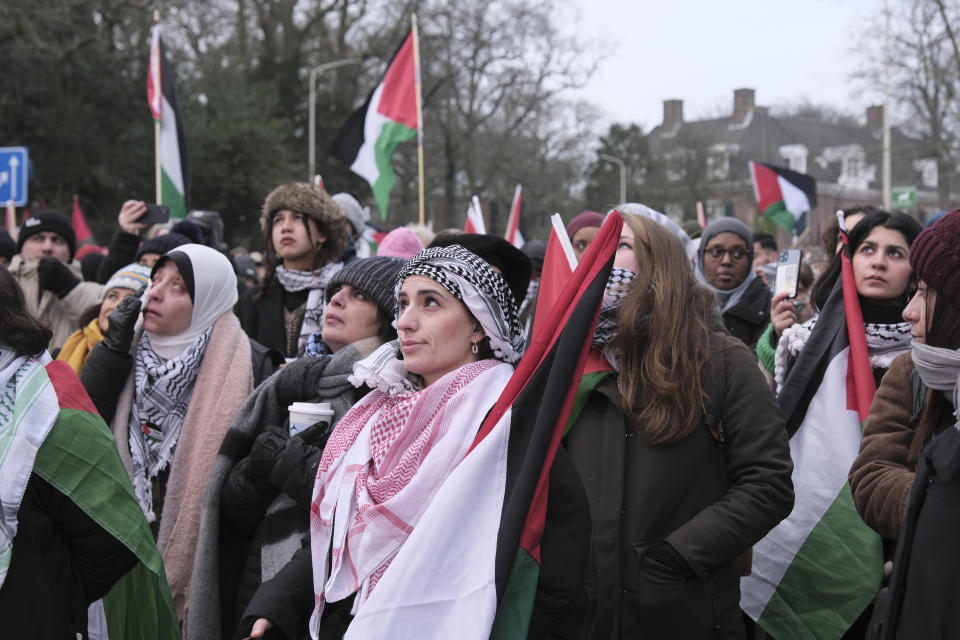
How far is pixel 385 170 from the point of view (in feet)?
30.1

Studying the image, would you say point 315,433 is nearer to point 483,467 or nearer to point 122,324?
point 483,467

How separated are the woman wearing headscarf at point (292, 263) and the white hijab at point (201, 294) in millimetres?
807

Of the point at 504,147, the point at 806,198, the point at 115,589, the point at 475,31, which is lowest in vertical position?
the point at 115,589

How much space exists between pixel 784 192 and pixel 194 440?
829 cm

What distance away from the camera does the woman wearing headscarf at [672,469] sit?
2604mm

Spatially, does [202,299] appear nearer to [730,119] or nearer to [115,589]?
[115,589]

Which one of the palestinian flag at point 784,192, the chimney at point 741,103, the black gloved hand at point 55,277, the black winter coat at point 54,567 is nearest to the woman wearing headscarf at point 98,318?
the black gloved hand at point 55,277

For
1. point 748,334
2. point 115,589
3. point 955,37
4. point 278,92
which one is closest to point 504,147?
point 278,92

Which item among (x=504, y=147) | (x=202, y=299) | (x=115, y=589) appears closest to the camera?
(x=115, y=589)

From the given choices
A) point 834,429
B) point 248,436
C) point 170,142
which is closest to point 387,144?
point 170,142

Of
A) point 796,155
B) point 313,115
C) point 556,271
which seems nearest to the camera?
point 556,271

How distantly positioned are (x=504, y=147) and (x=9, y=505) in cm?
3261

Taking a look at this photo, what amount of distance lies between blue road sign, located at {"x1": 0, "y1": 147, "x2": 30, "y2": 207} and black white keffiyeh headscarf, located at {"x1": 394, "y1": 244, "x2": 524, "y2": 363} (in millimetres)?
7537

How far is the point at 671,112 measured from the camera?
78500 millimetres
